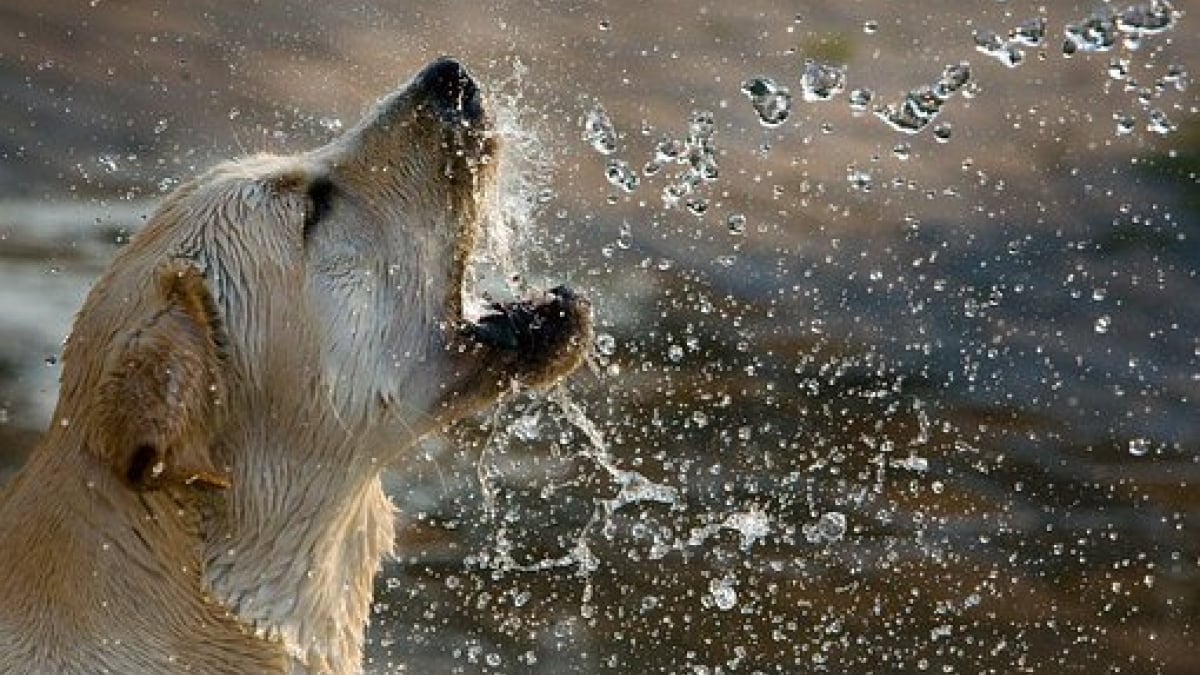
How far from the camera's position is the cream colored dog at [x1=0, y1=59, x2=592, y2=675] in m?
4.35

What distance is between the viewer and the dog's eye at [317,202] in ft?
15.7

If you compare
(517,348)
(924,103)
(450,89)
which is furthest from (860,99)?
(517,348)

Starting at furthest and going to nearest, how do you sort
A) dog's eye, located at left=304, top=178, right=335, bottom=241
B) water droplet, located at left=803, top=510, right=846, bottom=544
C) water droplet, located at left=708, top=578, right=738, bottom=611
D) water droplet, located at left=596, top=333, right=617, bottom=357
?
1. water droplet, located at left=596, top=333, right=617, bottom=357
2. water droplet, located at left=803, top=510, right=846, bottom=544
3. water droplet, located at left=708, top=578, right=738, bottom=611
4. dog's eye, located at left=304, top=178, right=335, bottom=241

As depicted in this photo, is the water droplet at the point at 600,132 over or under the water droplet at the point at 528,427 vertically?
over

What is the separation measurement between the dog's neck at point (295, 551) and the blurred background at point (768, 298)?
79 centimetres

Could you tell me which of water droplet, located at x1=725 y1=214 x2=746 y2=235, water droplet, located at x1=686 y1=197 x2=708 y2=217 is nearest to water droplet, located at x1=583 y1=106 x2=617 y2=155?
water droplet, located at x1=686 y1=197 x2=708 y2=217

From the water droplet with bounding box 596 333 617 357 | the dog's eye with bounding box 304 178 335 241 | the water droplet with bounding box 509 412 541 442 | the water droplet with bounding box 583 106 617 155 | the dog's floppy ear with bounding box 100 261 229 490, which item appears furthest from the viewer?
the water droplet with bounding box 583 106 617 155

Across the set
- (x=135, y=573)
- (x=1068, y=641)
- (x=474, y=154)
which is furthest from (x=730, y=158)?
(x=135, y=573)

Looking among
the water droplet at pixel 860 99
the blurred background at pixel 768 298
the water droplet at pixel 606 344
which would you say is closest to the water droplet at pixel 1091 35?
the blurred background at pixel 768 298

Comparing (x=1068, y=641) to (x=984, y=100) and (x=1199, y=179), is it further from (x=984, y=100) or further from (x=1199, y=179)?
(x=984, y=100)

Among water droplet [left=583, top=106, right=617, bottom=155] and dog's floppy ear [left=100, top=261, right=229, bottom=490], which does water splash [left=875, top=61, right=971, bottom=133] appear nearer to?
water droplet [left=583, top=106, right=617, bottom=155]

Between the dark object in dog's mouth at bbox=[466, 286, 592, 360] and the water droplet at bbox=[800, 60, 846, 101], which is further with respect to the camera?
the water droplet at bbox=[800, 60, 846, 101]

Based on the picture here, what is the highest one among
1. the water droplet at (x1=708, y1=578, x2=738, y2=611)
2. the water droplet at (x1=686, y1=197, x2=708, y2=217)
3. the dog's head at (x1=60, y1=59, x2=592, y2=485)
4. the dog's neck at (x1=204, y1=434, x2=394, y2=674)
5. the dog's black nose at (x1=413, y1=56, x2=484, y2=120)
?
the dog's black nose at (x1=413, y1=56, x2=484, y2=120)

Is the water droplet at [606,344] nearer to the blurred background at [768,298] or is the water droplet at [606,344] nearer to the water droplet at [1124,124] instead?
the blurred background at [768,298]
